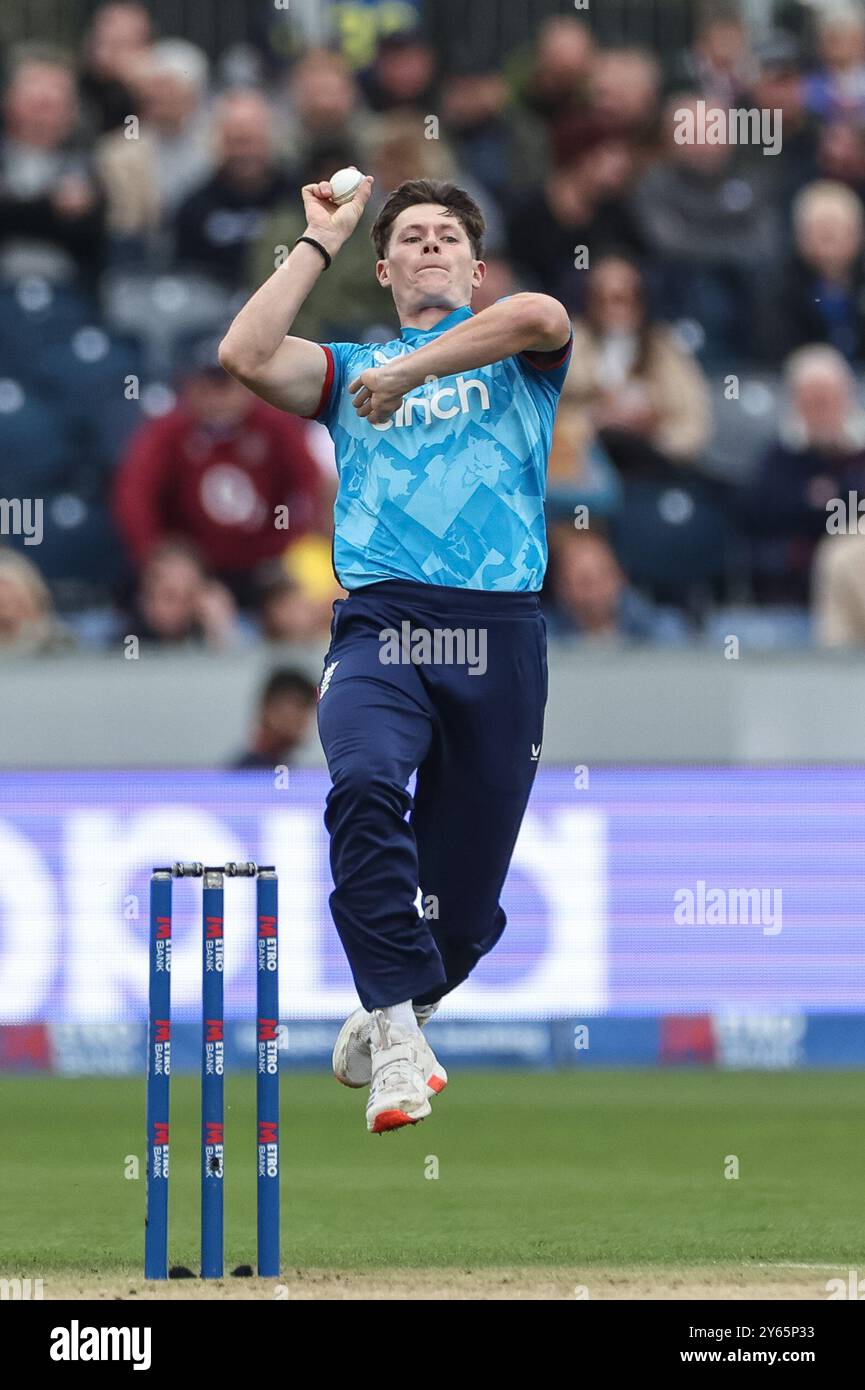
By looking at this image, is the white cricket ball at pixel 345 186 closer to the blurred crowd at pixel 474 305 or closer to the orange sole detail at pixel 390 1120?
the orange sole detail at pixel 390 1120

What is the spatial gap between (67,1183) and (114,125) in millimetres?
8653

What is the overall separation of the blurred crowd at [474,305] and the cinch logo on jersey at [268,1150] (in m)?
6.23

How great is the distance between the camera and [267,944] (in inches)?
243

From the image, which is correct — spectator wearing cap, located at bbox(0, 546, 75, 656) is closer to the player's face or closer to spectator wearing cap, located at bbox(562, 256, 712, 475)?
spectator wearing cap, located at bbox(562, 256, 712, 475)

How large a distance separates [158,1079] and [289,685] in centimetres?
582

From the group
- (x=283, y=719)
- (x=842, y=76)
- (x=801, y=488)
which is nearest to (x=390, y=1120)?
Result: (x=283, y=719)

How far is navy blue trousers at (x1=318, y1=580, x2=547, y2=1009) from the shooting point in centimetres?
612

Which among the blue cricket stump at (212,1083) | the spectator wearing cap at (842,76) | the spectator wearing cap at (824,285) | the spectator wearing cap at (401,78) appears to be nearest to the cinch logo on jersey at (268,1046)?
the blue cricket stump at (212,1083)

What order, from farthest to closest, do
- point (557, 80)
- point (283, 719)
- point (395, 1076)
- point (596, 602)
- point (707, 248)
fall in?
point (557, 80) → point (707, 248) → point (596, 602) → point (283, 719) → point (395, 1076)

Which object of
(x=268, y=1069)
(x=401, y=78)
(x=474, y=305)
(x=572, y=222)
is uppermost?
(x=401, y=78)

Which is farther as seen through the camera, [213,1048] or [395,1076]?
[213,1048]

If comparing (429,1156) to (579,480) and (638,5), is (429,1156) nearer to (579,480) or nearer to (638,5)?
(579,480)

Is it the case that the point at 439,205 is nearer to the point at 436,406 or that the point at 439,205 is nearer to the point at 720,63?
the point at 436,406

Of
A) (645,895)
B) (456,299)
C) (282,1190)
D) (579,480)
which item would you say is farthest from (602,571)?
(456,299)
